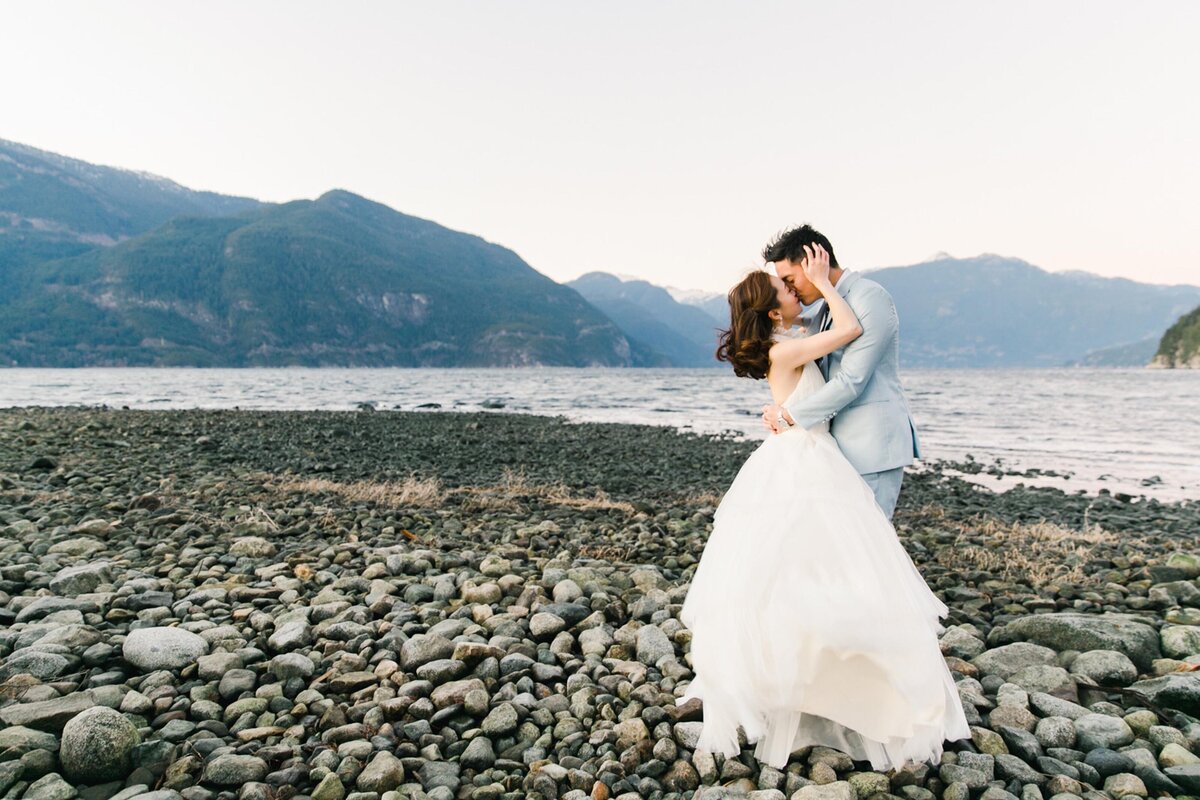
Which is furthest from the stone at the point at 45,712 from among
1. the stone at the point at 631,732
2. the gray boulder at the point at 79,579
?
the stone at the point at 631,732

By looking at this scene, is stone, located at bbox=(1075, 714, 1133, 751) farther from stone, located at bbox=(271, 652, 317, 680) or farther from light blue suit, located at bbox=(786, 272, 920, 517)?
stone, located at bbox=(271, 652, 317, 680)

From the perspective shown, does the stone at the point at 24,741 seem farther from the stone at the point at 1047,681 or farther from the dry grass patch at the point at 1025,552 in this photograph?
the dry grass patch at the point at 1025,552

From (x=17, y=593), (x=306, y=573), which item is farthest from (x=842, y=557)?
(x=17, y=593)

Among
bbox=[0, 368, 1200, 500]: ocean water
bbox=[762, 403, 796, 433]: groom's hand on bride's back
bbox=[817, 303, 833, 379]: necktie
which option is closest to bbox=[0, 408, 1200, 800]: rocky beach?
bbox=[762, 403, 796, 433]: groom's hand on bride's back

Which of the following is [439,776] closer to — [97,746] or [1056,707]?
[97,746]

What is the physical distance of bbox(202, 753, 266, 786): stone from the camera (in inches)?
142

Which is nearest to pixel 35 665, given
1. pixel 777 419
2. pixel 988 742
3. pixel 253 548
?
pixel 253 548

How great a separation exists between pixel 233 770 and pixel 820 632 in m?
3.22

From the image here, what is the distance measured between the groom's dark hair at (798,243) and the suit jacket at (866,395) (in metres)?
0.23

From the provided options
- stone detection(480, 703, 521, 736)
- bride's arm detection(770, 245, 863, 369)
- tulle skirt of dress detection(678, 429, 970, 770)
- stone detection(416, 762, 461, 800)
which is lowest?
stone detection(416, 762, 461, 800)

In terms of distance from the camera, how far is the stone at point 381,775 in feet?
12.0

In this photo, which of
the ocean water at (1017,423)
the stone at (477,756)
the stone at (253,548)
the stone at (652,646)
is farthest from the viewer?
the ocean water at (1017,423)

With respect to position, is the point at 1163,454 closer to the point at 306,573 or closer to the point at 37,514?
the point at 306,573

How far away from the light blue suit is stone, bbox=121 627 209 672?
4514 millimetres
